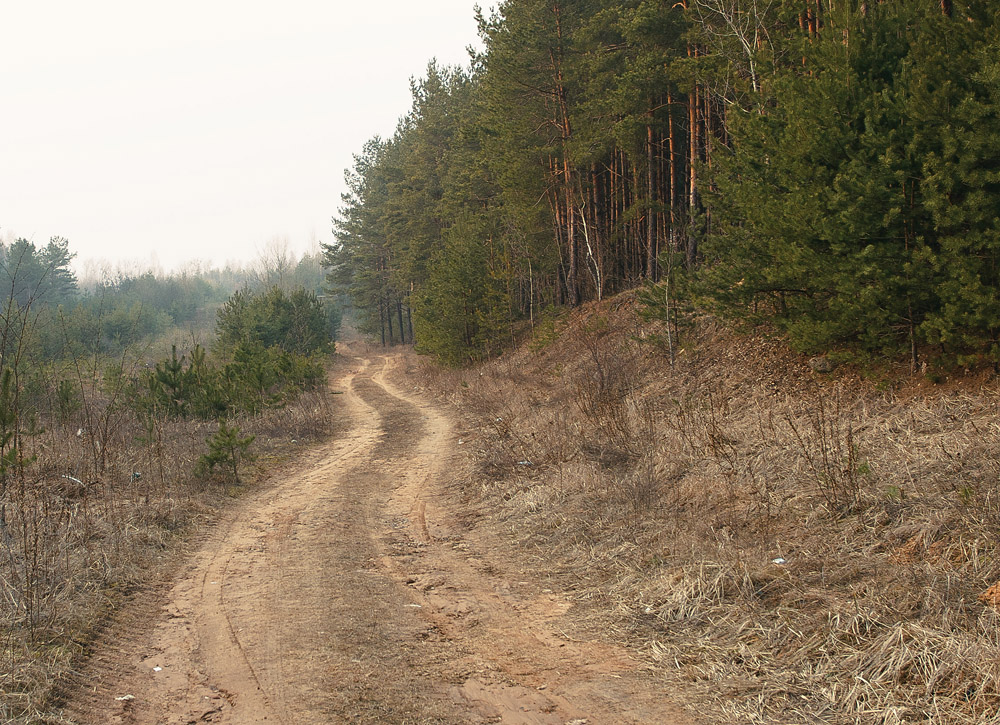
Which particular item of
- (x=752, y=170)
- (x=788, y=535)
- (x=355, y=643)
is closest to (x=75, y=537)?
(x=355, y=643)

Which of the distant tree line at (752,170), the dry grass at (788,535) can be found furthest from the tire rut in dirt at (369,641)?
the distant tree line at (752,170)

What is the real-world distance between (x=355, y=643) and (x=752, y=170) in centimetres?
890

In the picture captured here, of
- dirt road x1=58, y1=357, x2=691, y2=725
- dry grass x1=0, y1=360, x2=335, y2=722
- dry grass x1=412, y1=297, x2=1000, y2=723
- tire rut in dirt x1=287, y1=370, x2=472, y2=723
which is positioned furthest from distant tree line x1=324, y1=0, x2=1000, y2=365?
dry grass x1=0, y1=360, x2=335, y2=722

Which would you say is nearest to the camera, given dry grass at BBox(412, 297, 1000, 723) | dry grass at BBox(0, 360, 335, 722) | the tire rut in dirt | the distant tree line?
dry grass at BBox(412, 297, 1000, 723)

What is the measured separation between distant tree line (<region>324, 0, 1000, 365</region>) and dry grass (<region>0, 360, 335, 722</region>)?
8638 mm

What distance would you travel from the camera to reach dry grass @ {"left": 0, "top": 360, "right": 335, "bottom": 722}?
443cm

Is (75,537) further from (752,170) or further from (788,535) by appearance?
(752,170)

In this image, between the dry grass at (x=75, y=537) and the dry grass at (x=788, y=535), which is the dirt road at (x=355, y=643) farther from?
the dry grass at (x=788, y=535)

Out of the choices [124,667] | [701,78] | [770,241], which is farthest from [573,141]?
[124,667]

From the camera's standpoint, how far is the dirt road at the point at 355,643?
157 inches

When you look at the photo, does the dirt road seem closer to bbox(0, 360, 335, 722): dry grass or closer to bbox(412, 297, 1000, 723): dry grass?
bbox(0, 360, 335, 722): dry grass

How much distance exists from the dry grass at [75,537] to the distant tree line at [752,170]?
8.64 meters

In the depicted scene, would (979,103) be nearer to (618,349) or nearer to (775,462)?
(775,462)

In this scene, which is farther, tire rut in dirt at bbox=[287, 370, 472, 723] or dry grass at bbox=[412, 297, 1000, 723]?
tire rut in dirt at bbox=[287, 370, 472, 723]
